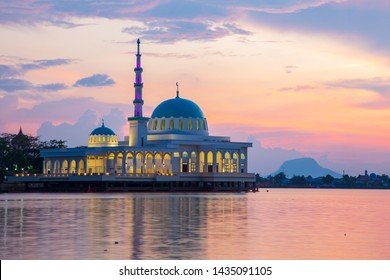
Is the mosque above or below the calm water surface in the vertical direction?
above

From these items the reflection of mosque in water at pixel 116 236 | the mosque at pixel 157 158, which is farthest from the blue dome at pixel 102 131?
the reflection of mosque in water at pixel 116 236

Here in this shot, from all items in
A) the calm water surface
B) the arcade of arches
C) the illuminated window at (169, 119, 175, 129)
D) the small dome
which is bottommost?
the calm water surface

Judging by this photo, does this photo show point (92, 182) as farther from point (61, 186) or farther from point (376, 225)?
point (376, 225)

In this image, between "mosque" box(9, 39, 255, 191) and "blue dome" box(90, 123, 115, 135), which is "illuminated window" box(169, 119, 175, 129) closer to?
"mosque" box(9, 39, 255, 191)

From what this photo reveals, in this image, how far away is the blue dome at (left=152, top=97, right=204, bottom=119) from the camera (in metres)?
190

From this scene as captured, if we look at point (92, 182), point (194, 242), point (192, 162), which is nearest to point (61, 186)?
point (92, 182)

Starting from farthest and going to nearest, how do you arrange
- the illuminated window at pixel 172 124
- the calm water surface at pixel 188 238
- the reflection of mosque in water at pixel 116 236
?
the illuminated window at pixel 172 124 → the calm water surface at pixel 188 238 → the reflection of mosque in water at pixel 116 236

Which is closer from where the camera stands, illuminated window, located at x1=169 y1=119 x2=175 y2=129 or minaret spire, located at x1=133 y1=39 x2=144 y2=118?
minaret spire, located at x1=133 y1=39 x2=144 y2=118

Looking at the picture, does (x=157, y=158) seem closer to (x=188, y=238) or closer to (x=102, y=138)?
(x=102, y=138)

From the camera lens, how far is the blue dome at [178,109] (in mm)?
189750

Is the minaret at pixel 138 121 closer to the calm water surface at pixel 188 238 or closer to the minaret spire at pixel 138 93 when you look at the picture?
the minaret spire at pixel 138 93

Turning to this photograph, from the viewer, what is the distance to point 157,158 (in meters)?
178

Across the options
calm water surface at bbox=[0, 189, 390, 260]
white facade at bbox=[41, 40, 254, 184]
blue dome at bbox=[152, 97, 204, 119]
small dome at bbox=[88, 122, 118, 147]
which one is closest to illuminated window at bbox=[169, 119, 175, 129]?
white facade at bbox=[41, 40, 254, 184]
